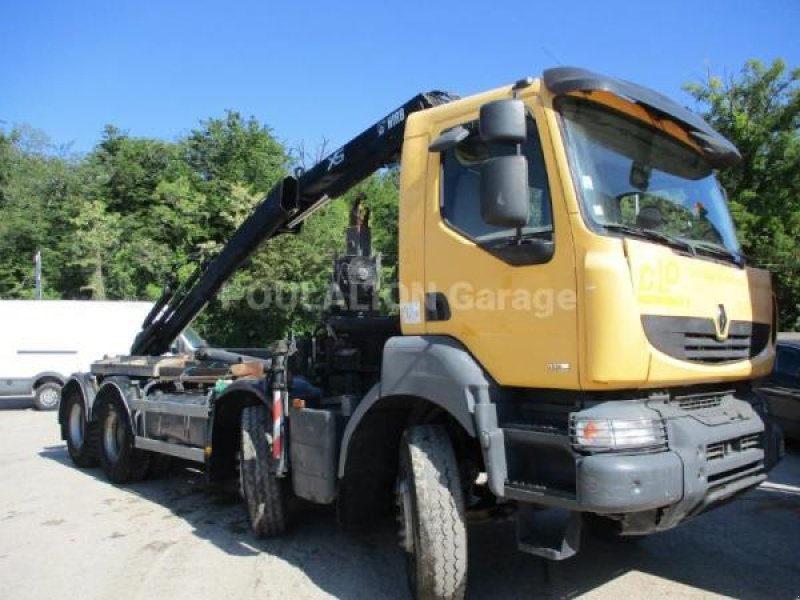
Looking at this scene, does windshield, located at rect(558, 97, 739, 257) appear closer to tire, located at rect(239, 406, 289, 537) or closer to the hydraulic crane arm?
the hydraulic crane arm

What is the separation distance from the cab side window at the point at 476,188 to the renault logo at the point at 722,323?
1.15 m

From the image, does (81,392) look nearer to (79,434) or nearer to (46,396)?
(79,434)

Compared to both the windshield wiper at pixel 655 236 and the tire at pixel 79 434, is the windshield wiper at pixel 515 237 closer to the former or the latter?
the windshield wiper at pixel 655 236

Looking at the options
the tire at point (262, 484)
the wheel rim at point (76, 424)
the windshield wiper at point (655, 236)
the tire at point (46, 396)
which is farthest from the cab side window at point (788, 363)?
the tire at point (46, 396)

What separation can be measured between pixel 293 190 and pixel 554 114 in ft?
11.7

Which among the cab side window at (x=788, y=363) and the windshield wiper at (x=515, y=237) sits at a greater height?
the windshield wiper at (x=515, y=237)

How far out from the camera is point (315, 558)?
5.37 metres

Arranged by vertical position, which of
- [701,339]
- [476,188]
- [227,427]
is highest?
[476,188]

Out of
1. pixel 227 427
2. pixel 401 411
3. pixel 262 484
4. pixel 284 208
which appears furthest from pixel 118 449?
pixel 401 411

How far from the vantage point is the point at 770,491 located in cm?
714

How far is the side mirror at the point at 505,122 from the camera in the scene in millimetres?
3549

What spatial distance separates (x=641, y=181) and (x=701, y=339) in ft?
3.20

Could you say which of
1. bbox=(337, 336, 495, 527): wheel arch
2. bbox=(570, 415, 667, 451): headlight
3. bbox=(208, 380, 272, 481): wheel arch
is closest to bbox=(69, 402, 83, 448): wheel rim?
bbox=(208, 380, 272, 481): wheel arch

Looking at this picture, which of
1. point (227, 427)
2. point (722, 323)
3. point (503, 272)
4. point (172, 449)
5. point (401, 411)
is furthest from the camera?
point (172, 449)
